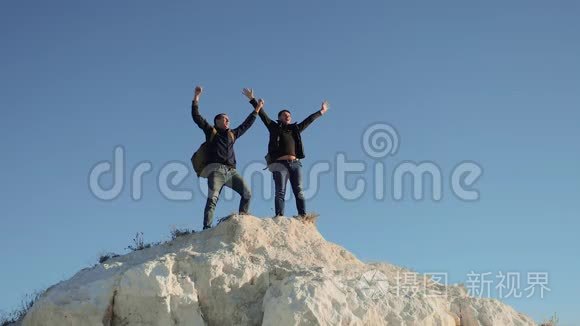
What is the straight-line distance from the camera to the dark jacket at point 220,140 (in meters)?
11.1

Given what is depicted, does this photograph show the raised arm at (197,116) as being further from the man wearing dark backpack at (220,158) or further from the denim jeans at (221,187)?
the denim jeans at (221,187)

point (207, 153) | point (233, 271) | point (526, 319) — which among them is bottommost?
point (526, 319)

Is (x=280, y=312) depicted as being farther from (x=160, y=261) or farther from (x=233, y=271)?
(x=160, y=261)

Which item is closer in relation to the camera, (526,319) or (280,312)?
(280,312)

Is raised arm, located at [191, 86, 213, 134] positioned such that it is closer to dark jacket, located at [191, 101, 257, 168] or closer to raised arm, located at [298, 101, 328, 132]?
dark jacket, located at [191, 101, 257, 168]

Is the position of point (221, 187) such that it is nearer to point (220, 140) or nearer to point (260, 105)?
point (220, 140)

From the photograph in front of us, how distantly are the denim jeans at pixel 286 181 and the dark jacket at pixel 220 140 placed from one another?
750 mm

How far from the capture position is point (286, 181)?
11297mm

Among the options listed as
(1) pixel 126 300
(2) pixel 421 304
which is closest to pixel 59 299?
(1) pixel 126 300

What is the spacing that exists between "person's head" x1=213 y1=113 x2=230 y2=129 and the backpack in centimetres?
14

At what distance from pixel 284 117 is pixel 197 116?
156cm

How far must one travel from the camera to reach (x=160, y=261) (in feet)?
30.8

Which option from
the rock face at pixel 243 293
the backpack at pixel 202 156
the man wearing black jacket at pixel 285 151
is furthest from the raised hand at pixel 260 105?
the rock face at pixel 243 293

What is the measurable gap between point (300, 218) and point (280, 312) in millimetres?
2911
